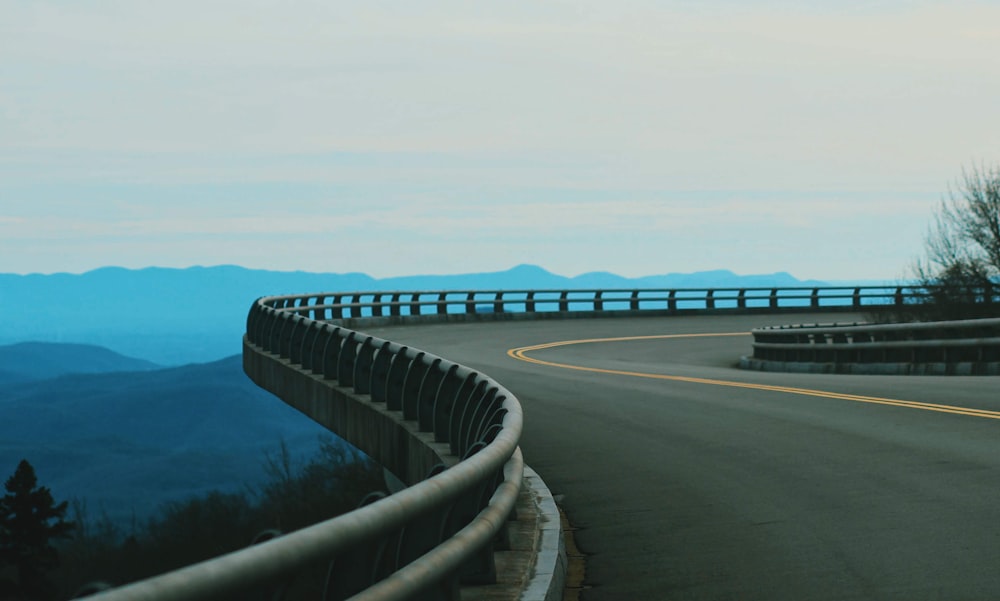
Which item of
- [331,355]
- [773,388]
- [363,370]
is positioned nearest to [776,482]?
[363,370]

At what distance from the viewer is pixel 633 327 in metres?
51.3

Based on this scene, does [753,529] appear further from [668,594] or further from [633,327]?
[633,327]

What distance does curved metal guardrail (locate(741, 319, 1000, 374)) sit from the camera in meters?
26.6

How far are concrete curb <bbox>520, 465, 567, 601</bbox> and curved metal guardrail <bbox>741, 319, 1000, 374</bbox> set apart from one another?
1818cm

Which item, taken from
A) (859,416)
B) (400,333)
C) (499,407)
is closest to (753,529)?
(499,407)

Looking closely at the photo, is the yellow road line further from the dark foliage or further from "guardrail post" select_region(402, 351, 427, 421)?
the dark foliage

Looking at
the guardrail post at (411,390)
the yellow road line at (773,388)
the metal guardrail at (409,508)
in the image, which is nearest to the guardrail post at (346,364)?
the metal guardrail at (409,508)

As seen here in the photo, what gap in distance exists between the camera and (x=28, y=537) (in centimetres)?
13250

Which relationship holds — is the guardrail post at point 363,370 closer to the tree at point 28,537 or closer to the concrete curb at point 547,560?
the concrete curb at point 547,560

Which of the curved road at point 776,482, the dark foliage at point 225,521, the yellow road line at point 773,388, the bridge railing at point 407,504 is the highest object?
the bridge railing at point 407,504

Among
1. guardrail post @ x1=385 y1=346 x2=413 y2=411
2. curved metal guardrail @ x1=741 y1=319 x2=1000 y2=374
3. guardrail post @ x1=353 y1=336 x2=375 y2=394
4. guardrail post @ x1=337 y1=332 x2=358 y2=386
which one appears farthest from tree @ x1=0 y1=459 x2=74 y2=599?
guardrail post @ x1=385 y1=346 x2=413 y2=411

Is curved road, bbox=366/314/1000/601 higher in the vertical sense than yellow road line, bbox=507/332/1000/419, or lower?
lower

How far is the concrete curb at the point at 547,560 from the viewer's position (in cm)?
660

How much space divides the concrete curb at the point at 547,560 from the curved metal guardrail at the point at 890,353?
18.2 meters
